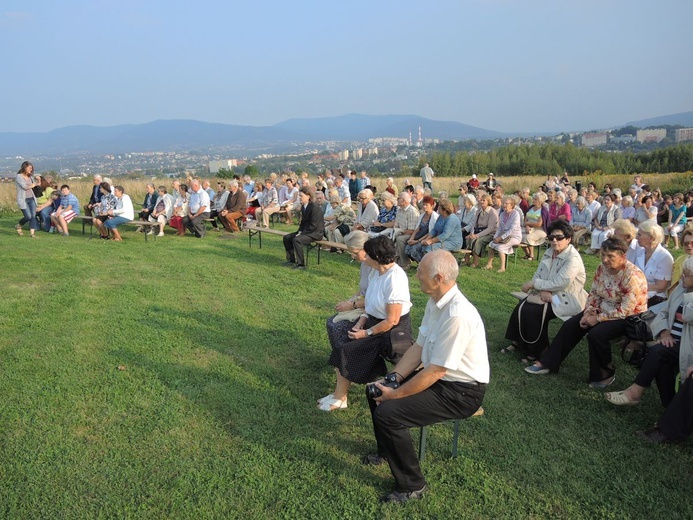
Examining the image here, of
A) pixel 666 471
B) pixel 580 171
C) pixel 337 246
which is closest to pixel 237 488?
pixel 666 471

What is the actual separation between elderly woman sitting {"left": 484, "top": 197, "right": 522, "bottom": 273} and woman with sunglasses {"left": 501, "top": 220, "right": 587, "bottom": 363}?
3.74 metres

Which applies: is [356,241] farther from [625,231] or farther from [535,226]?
[535,226]

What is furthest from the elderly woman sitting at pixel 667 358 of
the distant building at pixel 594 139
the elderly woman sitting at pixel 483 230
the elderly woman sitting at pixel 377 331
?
the distant building at pixel 594 139

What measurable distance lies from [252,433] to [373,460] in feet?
3.19

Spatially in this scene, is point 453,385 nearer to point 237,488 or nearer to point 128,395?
point 237,488

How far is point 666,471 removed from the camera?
337cm

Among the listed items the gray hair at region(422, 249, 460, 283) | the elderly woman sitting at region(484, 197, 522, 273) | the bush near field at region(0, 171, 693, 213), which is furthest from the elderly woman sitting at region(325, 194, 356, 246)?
the bush near field at region(0, 171, 693, 213)

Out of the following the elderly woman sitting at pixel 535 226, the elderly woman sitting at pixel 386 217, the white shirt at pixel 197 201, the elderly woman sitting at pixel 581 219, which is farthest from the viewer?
the white shirt at pixel 197 201

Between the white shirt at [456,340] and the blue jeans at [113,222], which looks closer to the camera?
the white shirt at [456,340]

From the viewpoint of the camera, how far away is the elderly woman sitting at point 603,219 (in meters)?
10.5

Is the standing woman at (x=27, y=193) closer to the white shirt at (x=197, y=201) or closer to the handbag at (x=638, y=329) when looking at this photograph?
the white shirt at (x=197, y=201)

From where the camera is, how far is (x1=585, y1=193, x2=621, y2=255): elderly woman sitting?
34.5ft

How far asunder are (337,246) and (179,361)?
15.0 ft

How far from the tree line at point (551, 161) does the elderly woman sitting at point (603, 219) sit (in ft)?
93.6
